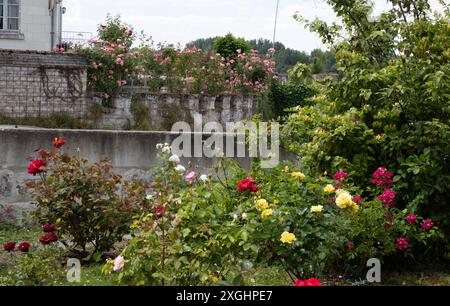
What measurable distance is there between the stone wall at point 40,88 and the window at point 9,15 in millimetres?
4472

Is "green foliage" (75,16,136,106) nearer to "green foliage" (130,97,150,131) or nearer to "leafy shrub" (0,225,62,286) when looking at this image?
"green foliage" (130,97,150,131)

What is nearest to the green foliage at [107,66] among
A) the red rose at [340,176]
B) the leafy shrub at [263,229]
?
Result: the leafy shrub at [263,229]

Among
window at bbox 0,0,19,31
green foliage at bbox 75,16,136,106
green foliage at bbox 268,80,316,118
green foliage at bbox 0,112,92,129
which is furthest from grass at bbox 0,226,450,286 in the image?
window at bbox 0,0,19,31

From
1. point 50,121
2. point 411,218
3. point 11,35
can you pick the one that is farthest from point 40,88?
point 411,218

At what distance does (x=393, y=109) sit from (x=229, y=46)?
13.8 m

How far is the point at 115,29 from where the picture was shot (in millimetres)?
16688

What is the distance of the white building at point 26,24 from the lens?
1870 centimetres

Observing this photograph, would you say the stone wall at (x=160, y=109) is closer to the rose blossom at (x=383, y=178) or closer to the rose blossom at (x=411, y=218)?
the rose blossom at (x=383, y=178)

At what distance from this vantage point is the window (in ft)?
61.2

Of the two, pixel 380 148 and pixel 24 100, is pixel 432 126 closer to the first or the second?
pixel 380 148

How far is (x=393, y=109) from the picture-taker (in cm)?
560

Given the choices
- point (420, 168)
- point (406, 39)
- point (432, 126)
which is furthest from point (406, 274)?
point (406, 39)

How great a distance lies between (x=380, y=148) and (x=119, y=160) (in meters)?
3.06

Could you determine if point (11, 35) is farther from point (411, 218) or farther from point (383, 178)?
point (411, 218)
